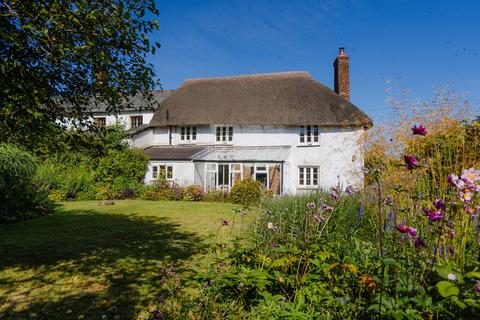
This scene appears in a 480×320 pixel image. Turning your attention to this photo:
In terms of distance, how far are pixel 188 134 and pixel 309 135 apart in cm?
974

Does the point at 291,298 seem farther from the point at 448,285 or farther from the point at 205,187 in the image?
the point at 205,187

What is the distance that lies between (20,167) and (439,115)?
41.7 ft

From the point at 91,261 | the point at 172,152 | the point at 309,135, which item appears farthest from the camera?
the point at 309,135

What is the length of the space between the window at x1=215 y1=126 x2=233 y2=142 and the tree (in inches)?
746

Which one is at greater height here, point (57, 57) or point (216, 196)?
point (57, 57)

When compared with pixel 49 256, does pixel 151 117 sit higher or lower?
higher

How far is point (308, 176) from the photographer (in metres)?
23.4

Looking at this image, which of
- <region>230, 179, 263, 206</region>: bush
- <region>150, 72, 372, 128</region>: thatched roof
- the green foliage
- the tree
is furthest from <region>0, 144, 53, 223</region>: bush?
<region>150, 72, 372, 128</region>: thatched roof

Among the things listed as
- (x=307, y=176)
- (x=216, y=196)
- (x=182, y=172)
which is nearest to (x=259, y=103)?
(x=307, y=176)

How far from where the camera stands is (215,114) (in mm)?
25266

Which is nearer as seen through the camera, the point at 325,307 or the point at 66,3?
the point at 325,307

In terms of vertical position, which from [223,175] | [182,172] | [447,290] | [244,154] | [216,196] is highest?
[244,154]

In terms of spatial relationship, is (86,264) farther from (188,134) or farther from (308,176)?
(188,134)

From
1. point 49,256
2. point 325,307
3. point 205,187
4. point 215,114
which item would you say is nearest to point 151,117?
point 215,114
